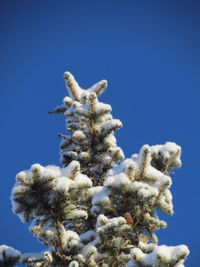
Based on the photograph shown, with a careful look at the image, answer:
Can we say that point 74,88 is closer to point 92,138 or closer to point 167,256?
point 92,138

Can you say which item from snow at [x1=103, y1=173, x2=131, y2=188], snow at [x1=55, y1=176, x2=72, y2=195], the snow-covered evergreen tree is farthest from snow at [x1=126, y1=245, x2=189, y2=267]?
snow at [x1=55, y1=176, x2=72, y2=195]

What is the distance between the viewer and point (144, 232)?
5.94 metres

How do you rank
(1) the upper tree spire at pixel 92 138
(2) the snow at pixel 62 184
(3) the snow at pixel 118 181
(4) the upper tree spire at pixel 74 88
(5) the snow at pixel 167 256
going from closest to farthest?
1. (5) the snow at pixel 167 256
2. (2) the snow at pixel 62 184
3. (3) the snow at pixel 118 181
4. (1) the upper tree spire at pixel 92 138
5. (4) the upper tree spire at pixel 74 88

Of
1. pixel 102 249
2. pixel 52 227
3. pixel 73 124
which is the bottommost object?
pixel 102 249

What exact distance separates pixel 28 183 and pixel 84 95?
3.23 metres

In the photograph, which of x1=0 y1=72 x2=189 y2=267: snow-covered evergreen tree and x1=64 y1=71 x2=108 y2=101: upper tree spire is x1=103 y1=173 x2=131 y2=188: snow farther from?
x1=64 y1=71 x2=108 y2=101: upper tree spire

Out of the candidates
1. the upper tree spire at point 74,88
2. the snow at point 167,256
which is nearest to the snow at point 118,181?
the snow at point 167,256

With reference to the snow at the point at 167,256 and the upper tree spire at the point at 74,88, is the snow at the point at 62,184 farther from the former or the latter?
the upper tree spire at the point at 74,88

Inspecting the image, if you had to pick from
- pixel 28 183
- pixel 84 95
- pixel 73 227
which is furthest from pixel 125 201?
pixel 84 95

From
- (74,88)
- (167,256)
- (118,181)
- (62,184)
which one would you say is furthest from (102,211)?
(74,88)

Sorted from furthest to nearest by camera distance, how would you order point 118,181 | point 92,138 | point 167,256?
point 92,138, point 118,181, point 167,256

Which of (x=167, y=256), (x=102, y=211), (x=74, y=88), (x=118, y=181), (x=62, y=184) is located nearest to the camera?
(x=167, y=256)

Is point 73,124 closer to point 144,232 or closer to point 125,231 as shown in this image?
point 144,232

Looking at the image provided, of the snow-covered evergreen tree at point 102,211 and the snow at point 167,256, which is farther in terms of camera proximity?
the snow-covered evergreen tree at point 102,211
